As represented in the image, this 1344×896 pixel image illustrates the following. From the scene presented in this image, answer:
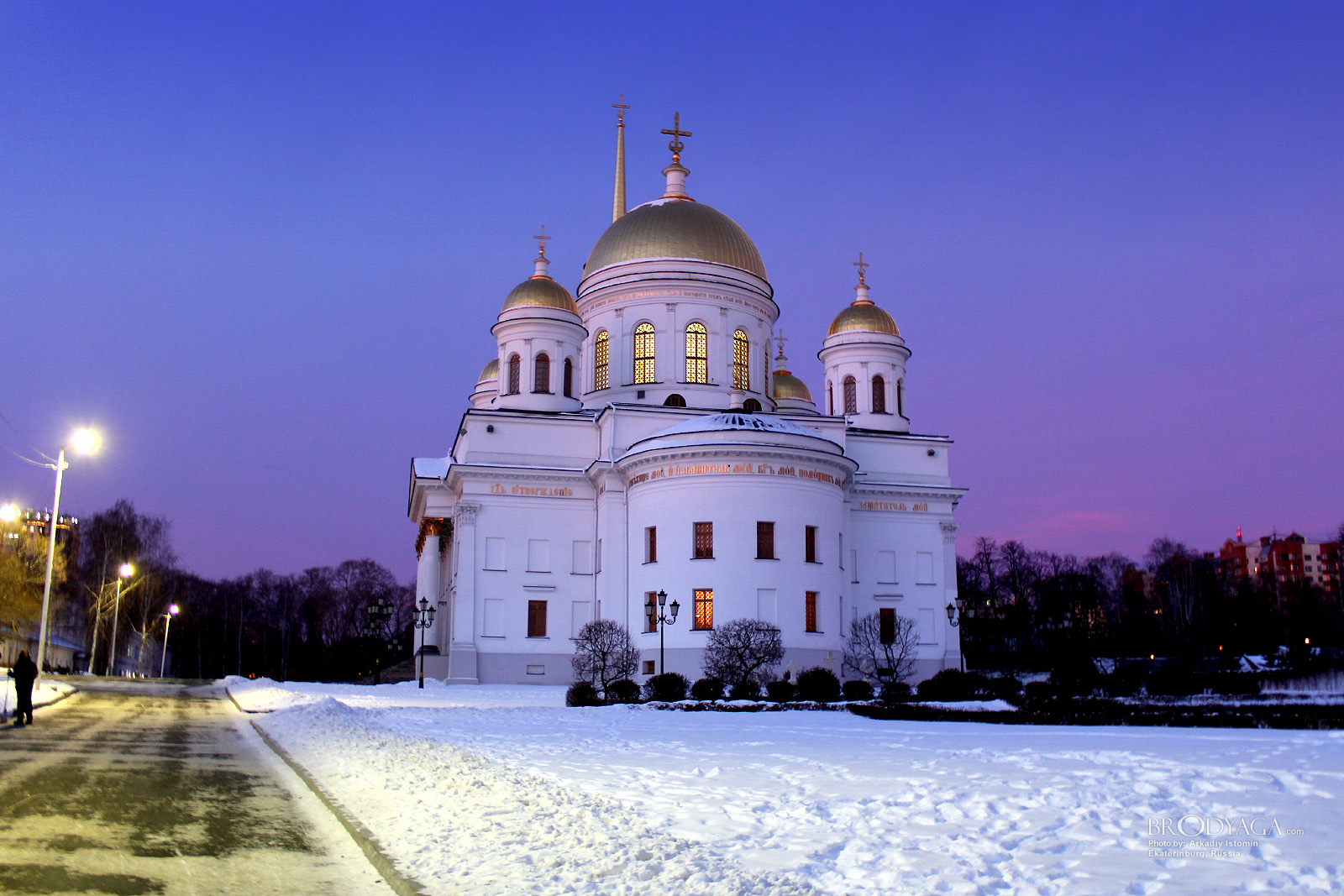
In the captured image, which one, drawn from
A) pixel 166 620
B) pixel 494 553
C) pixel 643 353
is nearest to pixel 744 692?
pixel 494 553

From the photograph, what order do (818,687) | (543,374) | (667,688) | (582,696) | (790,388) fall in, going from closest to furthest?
(582,696)
(667,688)
(818,687)
(543,374)
(790,388)

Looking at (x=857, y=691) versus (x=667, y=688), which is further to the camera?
(x=857, y=691)

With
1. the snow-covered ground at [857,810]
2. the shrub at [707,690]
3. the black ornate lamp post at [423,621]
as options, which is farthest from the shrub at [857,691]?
the black ornate lamp post at [423,621]

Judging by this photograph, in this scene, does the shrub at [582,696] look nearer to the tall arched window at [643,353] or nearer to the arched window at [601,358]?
the tall arched window at [643,353]

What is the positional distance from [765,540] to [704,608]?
297 centimetres

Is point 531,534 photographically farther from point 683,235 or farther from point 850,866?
point 850,866

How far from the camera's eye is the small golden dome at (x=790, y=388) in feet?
174

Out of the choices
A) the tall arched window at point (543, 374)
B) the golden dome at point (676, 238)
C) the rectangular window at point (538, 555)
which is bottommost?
the rectangular window at point (538, 555)

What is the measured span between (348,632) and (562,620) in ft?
196

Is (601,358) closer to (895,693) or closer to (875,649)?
(875,649)

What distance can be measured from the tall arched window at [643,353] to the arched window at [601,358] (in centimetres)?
123

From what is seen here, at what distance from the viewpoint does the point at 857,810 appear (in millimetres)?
8773

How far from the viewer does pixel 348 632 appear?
9681cm

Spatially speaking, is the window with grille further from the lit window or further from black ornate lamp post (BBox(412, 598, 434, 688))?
black ornate lamp post (BBox(412, 598, 434, 688))
